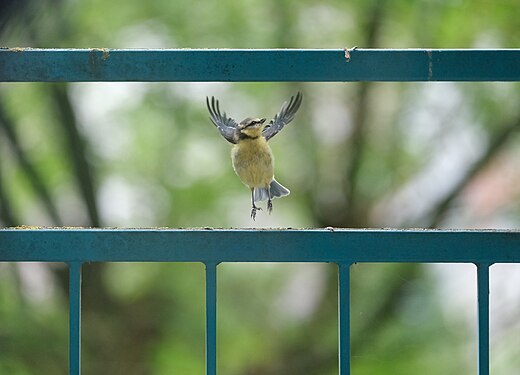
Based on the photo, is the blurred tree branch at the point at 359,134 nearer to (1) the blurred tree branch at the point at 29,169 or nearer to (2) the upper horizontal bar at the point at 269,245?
(1) the blurred tree branch at the point at 29,169

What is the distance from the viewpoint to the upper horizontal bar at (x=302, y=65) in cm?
73

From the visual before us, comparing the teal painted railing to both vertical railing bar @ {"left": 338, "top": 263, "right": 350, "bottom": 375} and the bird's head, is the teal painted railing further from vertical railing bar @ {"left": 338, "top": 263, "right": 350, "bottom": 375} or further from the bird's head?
the bird's head

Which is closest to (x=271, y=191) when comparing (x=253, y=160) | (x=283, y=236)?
(x=253, y=160)

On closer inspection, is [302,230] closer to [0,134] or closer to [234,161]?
[234,161]

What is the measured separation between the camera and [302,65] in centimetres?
73

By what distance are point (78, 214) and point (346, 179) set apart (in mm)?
849

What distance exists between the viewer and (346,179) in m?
2.79

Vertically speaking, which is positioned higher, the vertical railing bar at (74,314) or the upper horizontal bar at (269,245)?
the upper horizontal bar at (269,245)

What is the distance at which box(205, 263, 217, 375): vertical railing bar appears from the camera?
2.39ft

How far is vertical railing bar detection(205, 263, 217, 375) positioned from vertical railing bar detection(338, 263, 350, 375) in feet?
0.34

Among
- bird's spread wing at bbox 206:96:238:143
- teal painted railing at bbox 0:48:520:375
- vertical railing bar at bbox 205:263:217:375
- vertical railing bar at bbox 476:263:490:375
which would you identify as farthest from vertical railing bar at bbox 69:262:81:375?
bird's spread wing at bbox 206:96:238:143

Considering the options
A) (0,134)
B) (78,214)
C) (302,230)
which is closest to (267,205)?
(78,214)

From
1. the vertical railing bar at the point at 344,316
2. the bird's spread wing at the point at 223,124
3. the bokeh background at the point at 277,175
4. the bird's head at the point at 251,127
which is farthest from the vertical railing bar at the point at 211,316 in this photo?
the bokeh background at the point at 277,175

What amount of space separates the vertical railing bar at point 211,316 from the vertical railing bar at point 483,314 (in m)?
0.22
